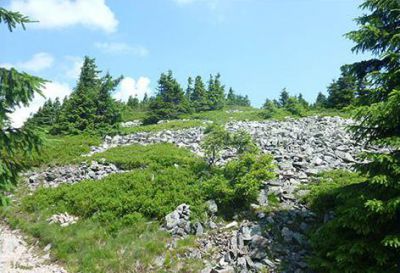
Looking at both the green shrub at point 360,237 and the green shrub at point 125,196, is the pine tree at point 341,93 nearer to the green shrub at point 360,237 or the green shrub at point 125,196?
the green shrub at point 125,196

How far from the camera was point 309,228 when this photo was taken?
1291 cm

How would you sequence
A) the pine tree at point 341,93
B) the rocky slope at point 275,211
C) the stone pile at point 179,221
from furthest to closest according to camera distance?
the pine tree at point 341,93 → the stone pile at point 179,221 → the rocky slope at point 275,211

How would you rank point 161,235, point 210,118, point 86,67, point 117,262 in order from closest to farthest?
point 117,262 → point 161,235 → point 86,67 → point 210,118

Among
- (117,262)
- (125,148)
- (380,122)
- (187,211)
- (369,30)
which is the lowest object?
(117,262)

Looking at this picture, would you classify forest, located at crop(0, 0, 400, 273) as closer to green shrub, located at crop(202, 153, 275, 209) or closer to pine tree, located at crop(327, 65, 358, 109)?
green shrub, located at crop(202, 153, 275, 209)

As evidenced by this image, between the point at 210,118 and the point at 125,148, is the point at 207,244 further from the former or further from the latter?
the point at 210,118

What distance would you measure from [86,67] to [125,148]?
23.3 m

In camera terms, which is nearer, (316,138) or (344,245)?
(344,245)

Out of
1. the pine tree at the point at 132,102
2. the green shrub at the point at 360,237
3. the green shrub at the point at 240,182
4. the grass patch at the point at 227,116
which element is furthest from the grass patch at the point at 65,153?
the pine tree at the point at 132,102

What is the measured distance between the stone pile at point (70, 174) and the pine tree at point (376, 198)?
46.4 ft

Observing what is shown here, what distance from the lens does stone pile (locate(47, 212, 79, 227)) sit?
16112 millimetres

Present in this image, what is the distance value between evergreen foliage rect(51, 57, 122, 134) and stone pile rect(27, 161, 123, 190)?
36.3 feet

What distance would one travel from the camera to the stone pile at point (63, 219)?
52.9 ft

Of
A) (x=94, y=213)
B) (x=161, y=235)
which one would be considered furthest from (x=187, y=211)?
(x=94, y=213)
